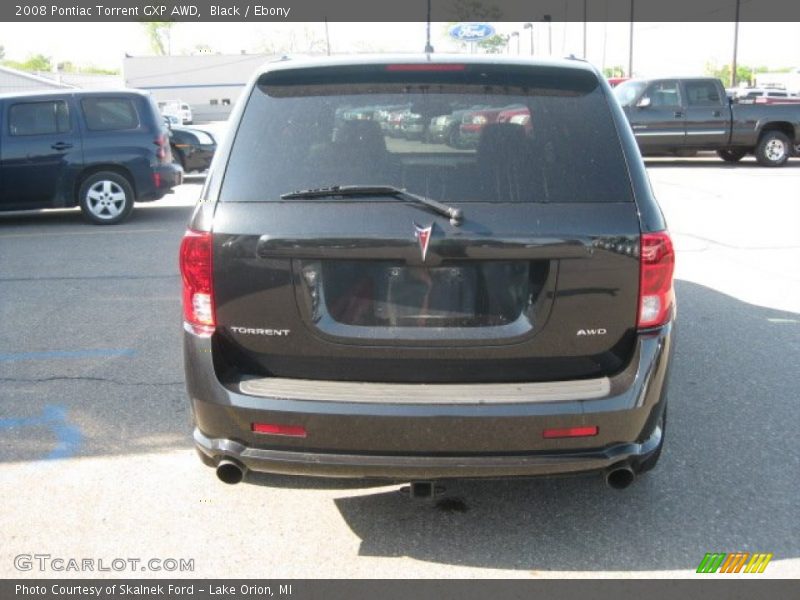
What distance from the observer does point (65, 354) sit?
20.2ft

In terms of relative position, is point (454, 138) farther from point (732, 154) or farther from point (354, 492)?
point (732, 154)

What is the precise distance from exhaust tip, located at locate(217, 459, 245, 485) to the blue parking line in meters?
3.04

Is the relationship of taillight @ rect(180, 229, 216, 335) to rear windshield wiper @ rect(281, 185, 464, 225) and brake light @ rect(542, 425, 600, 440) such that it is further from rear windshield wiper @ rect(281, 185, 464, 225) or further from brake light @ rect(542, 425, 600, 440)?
brake light @ rect(542, 425, 600, 440)

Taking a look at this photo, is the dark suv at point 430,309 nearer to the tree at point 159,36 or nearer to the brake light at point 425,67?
the brake light at point 425,67

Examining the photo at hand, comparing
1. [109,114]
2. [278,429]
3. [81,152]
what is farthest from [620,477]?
[109,114]

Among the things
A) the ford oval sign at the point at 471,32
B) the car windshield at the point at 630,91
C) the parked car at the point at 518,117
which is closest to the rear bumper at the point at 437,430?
the parked car at the point at 518,117

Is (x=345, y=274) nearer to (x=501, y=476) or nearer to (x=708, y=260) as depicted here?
(x=501, y=476)

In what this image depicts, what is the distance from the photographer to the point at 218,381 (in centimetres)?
324

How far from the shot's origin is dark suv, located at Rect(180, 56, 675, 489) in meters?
3.11

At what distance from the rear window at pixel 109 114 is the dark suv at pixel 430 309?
965cm

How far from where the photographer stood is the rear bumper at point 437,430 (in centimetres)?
308
